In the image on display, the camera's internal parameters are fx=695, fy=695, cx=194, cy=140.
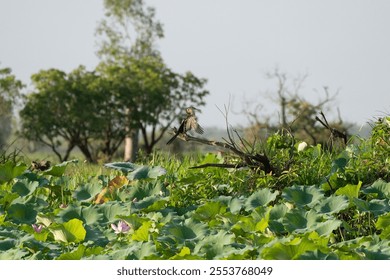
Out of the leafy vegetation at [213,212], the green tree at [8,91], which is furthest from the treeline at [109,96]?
the leafy vegetation at [213,212]

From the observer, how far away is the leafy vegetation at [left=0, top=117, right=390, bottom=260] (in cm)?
349

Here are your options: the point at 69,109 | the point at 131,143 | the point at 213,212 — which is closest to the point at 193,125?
the point at 213,212

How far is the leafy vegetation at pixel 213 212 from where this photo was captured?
349 centimetres

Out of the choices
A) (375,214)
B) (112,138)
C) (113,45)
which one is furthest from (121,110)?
(375,214)

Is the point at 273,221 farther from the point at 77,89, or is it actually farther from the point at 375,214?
the point at 77,89

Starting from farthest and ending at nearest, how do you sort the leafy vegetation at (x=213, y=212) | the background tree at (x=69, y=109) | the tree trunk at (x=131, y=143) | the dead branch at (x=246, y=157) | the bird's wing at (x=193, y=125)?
the tree trunk at (x=131, y=143) → the background tree at (x=69, y=109) → the dead branch at (x=246, y=157) → the bird's wing at (x=193, y=125) → the leafy vegetation at (x=213, y=212)

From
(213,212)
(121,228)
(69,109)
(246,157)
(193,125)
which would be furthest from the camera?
(69,109)

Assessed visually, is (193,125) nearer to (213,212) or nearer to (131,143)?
(213,212)

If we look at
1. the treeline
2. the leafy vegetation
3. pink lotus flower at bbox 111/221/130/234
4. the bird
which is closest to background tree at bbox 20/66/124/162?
the treeline

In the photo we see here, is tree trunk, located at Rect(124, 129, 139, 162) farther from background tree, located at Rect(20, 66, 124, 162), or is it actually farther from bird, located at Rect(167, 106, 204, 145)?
bird, located at Rect(167, 106, 204, 145)

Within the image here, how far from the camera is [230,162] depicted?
234 inches

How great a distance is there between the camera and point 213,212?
14.4 ft

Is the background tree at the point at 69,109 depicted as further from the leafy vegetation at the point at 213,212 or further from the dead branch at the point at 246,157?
the dead branch at the point at 246,157
